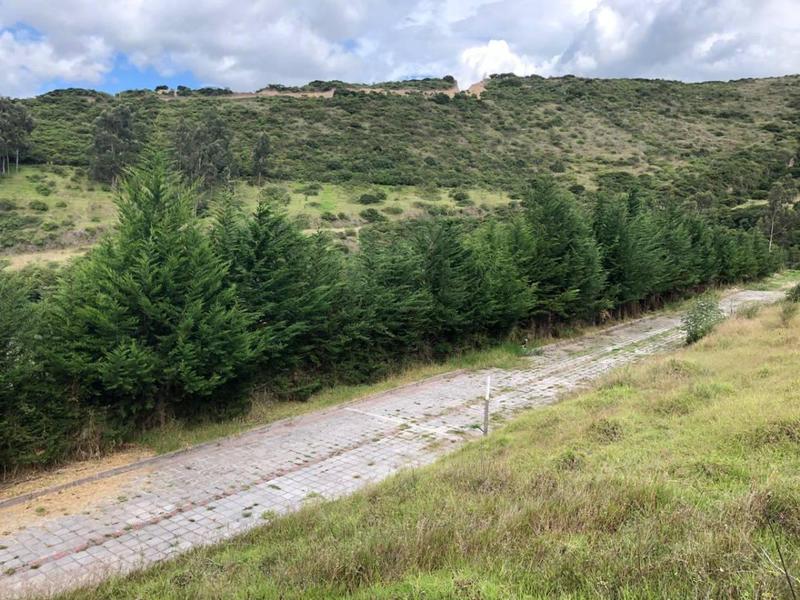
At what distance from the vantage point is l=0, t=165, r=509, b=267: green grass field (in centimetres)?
3494

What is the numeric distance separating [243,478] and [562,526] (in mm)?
5476

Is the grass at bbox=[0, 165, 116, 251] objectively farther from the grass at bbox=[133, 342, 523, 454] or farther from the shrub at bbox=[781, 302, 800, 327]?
the shrub at bbox=[781, 302, 800, 327]

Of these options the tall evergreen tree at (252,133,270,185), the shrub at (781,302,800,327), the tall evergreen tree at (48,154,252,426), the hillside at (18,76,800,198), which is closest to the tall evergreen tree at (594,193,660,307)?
the shrub at (781,302,800,327)

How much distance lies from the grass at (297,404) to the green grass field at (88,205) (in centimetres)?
2072

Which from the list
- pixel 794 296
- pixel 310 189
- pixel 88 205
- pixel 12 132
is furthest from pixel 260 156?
pixel 794 296

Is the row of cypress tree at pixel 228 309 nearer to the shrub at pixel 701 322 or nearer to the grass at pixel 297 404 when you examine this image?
the grass at pixel 297 404

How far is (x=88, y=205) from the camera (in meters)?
40.4

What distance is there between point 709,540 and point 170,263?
8676 millimetres

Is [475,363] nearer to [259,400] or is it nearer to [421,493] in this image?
[259,400]

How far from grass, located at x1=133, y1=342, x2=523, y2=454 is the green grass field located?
2072cm

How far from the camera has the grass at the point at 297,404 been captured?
981 cm

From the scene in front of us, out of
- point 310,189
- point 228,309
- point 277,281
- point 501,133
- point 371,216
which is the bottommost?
point 228,309

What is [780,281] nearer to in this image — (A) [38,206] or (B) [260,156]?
(B) [260,156]

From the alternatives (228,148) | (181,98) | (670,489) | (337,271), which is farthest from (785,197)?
(181,98)
